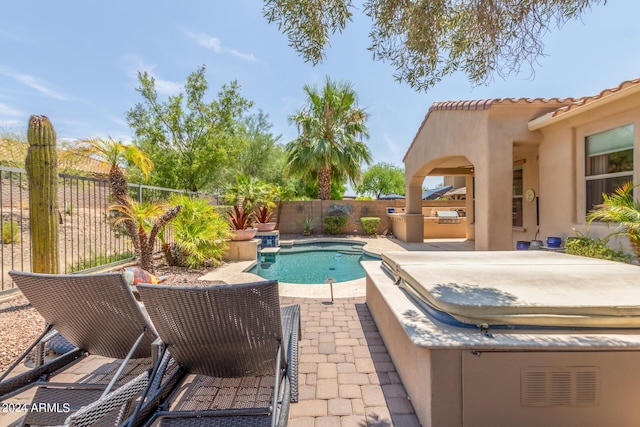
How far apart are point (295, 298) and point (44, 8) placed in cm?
954

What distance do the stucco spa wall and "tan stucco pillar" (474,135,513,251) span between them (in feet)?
27.8

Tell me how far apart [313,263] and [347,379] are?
771 centimetres

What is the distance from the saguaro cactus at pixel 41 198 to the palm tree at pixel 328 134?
1160cm

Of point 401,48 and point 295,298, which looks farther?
point 295,298

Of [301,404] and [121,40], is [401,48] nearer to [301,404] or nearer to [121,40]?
[301,404]

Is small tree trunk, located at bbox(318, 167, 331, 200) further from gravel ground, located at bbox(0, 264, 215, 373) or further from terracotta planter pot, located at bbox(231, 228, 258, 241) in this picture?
gravel ground, located at bbox(0, 264, 215, 373)

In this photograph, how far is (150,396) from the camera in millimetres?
1973

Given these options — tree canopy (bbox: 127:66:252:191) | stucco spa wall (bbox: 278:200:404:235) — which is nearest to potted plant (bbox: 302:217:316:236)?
stucco spa wall (bbox: 278:200:404:235)

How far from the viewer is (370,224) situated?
15.4 metres

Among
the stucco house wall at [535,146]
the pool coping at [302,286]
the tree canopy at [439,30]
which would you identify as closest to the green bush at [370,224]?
the stucco house wall at [535,146]

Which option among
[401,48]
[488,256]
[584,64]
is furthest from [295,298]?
[584,64]

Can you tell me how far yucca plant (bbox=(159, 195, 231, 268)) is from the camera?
24.0 feet

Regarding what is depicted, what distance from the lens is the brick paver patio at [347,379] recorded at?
7.69 ft

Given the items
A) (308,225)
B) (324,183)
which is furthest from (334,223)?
(324,183)
